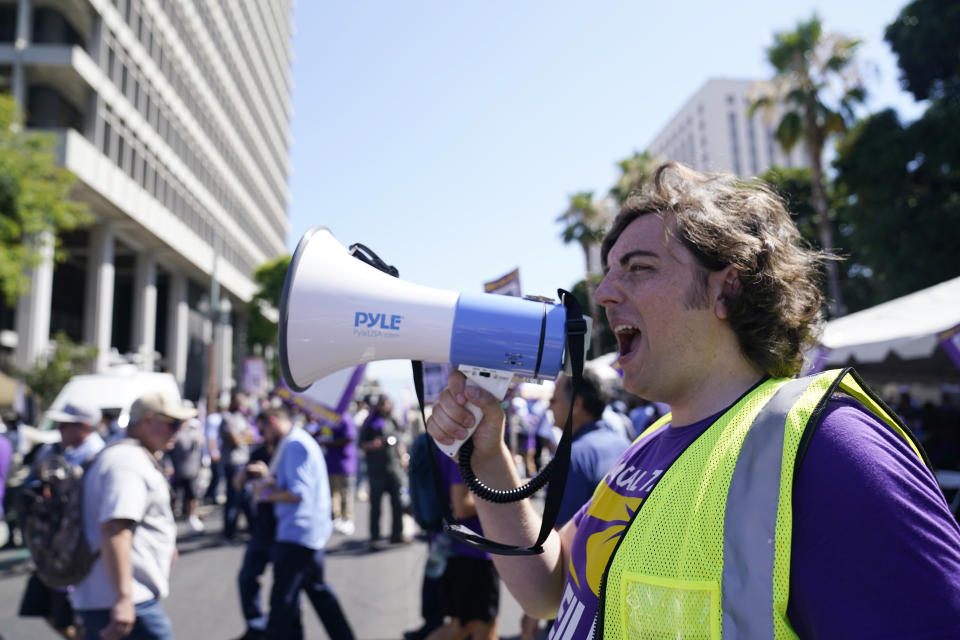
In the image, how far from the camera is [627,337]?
147cm

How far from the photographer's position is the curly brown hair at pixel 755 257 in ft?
4.21

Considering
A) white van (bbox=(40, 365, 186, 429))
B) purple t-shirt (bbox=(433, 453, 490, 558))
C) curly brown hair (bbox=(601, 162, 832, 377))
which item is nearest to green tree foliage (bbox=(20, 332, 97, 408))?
white van (bbox=(40, 365, 186, 429))

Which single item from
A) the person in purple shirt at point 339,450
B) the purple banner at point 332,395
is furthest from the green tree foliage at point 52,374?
the purple banner at point 332,395

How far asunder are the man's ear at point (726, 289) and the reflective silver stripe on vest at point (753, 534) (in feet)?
1.24

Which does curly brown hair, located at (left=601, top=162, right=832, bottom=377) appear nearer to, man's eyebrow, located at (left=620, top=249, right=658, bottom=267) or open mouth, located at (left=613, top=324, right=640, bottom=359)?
man's eyebrow, located at (left=620, top=249, right=658, bottom=267)

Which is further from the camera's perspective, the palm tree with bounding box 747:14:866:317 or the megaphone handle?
the palm tree with bounding box 747:14:866:317

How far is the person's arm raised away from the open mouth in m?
0.32

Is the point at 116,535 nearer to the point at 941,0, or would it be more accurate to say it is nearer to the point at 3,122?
the point at 3,122

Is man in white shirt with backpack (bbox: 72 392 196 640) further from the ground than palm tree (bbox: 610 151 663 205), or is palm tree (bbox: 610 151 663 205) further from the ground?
palm tree (bbox: 610 151 663 205)

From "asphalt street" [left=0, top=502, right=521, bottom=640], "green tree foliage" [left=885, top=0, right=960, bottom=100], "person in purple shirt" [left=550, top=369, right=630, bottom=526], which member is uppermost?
"green tree foliage" [left=885, top=0, right=960, bottom=100]

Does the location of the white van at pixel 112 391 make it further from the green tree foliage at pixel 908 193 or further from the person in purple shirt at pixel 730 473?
the green tree foliage at pixel 908 193

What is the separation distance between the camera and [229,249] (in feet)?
123

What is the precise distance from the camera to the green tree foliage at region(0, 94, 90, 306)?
445 inches

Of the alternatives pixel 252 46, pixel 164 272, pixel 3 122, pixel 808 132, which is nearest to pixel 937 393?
pixel 808 132
